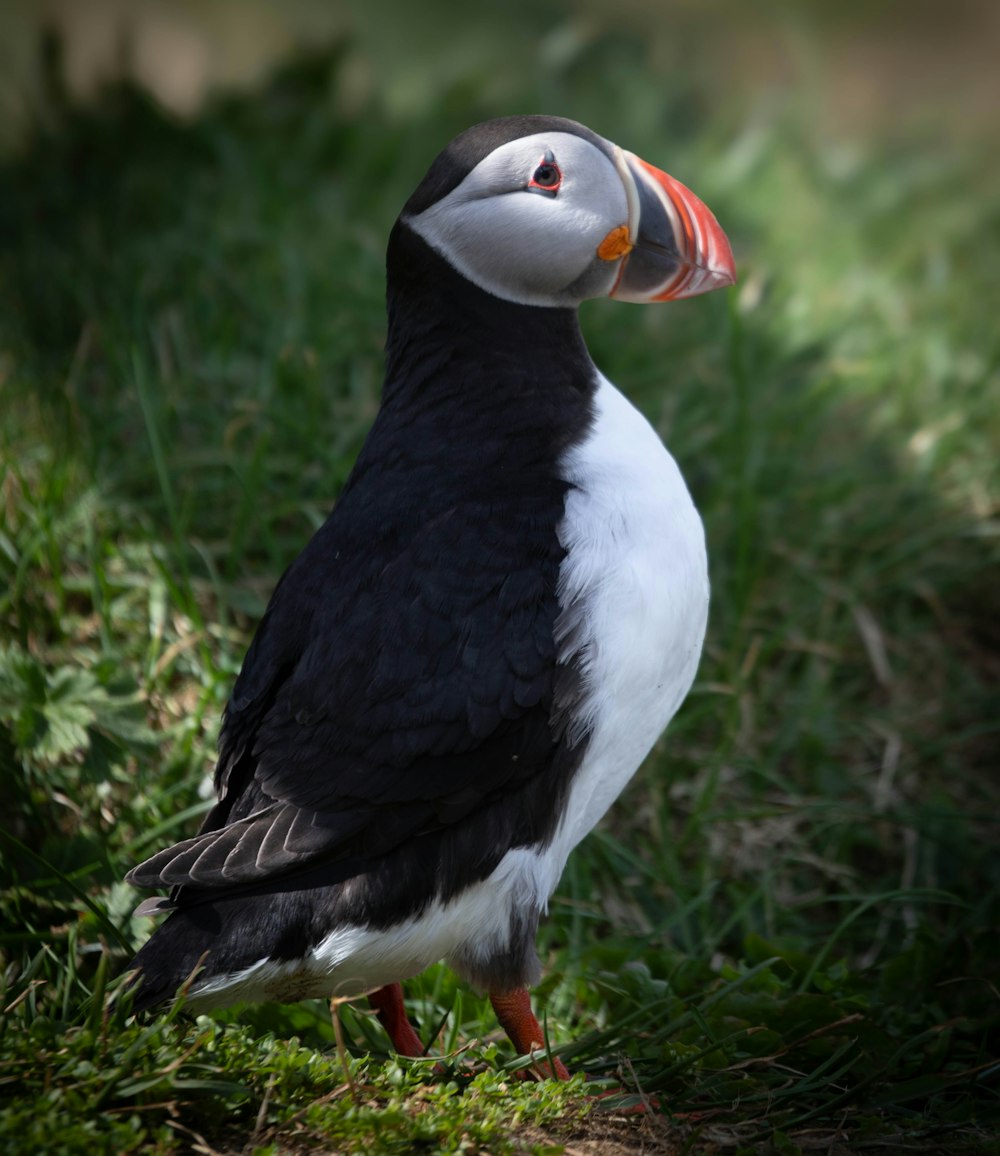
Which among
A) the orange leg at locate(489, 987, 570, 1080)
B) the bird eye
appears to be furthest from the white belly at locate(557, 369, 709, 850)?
the bird eye

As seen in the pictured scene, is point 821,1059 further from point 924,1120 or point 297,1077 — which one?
point 297,1077

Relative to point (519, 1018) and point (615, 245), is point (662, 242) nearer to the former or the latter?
point (615, 245)

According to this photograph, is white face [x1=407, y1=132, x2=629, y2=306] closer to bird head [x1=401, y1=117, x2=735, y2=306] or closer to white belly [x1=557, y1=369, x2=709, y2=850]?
bird head [x1=401, y1=117, x2=735, y2=306]

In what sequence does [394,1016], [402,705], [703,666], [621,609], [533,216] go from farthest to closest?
[703,666] → [394,1016] → [533,216] → [621,609] → [402,705]

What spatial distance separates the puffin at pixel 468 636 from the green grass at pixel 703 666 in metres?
0.21

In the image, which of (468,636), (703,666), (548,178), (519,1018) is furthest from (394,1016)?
(548,178)

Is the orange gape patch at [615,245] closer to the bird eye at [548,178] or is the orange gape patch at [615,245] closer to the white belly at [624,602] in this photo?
the bird eye at [548,178]

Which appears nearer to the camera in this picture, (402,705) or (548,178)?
(402,705)

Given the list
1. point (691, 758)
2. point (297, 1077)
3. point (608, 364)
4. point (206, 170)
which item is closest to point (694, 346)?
point (608, 364)

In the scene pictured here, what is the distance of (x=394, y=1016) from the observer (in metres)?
2.76

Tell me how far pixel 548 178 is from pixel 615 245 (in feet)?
0.64

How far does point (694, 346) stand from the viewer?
500 centimetres

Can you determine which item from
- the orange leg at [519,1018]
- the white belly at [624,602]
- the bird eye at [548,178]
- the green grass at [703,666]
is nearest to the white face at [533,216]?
the bird eye at [548,178]

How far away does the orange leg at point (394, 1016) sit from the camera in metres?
2.75
